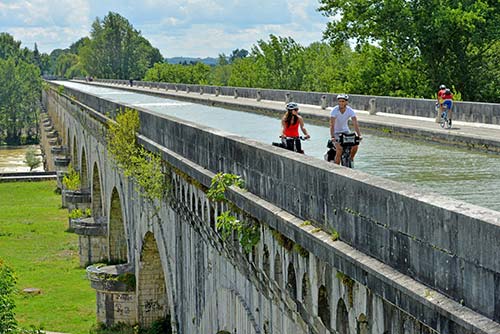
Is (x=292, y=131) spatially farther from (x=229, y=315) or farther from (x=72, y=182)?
(x=72, y=182)

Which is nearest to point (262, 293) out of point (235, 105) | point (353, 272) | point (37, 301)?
point (353, 272)

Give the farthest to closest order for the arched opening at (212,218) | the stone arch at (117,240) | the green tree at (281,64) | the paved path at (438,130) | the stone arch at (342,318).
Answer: the green tree at (281,64) → the stone arch at (117,240) → the paved path at (438,130) → the arched opening at (212,218) → the stone arch at (342,318)

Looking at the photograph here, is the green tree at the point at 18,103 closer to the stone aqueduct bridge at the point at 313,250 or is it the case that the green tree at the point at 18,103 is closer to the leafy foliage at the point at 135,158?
the leafy foliage at the point at 135,158

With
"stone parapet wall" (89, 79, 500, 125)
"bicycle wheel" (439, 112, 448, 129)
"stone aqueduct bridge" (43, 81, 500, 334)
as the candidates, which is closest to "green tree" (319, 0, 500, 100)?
"stone parapet wall" (89, 79, 500, 125)

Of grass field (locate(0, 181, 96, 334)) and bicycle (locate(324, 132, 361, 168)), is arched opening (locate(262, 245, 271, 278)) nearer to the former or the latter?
bicycle (locate(324, 132, 361, 168))

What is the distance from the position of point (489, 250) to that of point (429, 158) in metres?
9.98

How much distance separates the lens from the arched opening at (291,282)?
862 cm

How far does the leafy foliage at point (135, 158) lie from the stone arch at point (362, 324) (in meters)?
9.84

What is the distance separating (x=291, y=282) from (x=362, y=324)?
1870mm

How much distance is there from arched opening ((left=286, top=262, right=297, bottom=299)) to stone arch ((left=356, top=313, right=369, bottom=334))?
167 cm

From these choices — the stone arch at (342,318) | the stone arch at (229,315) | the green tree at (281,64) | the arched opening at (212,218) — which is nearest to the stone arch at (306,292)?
the stone arch at (342,318)

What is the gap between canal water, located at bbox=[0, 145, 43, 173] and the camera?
8957 cm

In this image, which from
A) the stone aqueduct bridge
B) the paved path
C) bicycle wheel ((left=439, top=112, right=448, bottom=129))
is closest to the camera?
the stone aqueduct bridge

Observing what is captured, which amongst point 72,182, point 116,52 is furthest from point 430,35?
point 116,52
